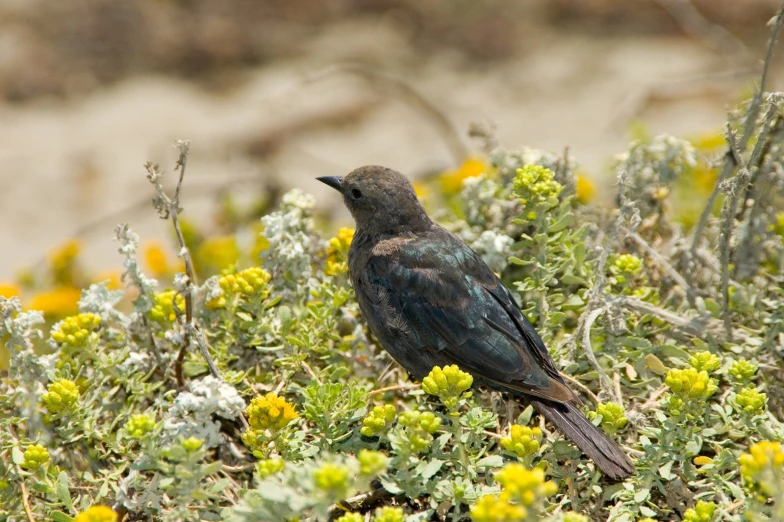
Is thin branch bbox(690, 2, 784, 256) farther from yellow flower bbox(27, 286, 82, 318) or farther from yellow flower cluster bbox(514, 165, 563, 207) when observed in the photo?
yellow flower bbox(27, 286, 82, 318)

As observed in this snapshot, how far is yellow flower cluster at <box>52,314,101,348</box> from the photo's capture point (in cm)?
290

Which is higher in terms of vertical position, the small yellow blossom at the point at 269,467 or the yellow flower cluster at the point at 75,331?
the yellow flower cluster at the point at 75,331

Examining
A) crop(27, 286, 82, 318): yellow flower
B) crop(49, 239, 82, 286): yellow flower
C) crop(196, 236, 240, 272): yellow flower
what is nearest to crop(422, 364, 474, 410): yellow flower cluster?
crop(196, 236, 240, 272): yellow flower

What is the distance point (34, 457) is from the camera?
254cm

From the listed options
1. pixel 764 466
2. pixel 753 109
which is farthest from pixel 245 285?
pixel 753 109

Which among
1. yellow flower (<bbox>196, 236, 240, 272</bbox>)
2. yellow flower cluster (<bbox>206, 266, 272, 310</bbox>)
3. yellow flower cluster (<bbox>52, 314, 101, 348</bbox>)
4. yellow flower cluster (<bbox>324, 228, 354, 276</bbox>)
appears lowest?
yellow flower cluster (<bbox>52, 314, 101, 348</bbox>)

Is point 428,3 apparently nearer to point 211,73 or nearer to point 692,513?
point 211,73

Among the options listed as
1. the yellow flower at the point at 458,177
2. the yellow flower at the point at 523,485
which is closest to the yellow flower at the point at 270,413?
the yellow flower at the point at 523,485

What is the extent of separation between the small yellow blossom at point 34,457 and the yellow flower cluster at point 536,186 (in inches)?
71.7

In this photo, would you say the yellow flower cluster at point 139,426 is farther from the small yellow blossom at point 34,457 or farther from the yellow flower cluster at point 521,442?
the yellow flower cluster at point 521,442

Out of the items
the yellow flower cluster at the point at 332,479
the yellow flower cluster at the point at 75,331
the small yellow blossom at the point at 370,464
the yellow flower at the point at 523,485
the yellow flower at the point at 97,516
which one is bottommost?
the yellow flower at the point at 523,485

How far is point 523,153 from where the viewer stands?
12.0 ft

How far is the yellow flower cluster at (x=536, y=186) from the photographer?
3143mm

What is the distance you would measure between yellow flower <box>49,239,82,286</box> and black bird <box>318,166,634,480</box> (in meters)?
1.88
